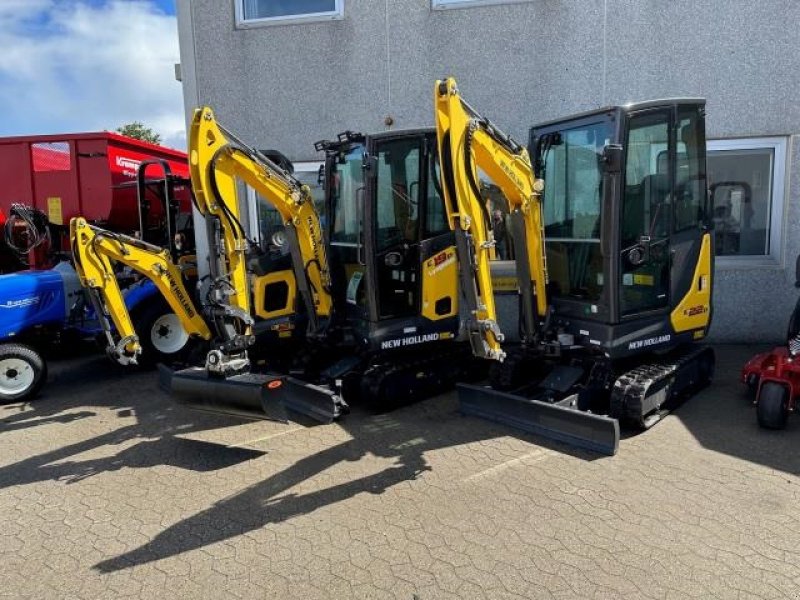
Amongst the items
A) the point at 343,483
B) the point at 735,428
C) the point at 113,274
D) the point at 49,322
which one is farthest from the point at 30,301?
the point at 735,428

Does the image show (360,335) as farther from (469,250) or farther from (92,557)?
(92,557)

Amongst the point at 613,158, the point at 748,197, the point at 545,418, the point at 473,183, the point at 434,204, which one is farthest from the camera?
the point at 748,197

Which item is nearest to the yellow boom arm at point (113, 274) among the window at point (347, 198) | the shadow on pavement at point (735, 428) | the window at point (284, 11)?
the window at point (347, 198)

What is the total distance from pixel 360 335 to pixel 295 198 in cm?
149

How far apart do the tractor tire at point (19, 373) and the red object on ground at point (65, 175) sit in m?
2.83

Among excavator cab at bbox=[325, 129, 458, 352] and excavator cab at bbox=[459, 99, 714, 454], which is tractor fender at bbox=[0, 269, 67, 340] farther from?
excavator cab at bbox=[459, 99, 714, 454]

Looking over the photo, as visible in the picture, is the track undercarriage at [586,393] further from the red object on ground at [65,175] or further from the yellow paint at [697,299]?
the red object on ground at [65,175]

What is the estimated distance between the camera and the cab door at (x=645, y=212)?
194 inches

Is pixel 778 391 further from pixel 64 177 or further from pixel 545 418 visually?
pixel 64 177

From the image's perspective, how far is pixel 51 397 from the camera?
6711mm

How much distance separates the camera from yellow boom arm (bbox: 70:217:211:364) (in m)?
6.09

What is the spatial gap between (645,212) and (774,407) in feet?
6.06

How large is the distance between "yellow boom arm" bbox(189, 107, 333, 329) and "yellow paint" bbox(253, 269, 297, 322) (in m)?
0.32

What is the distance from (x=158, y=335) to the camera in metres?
7.81
